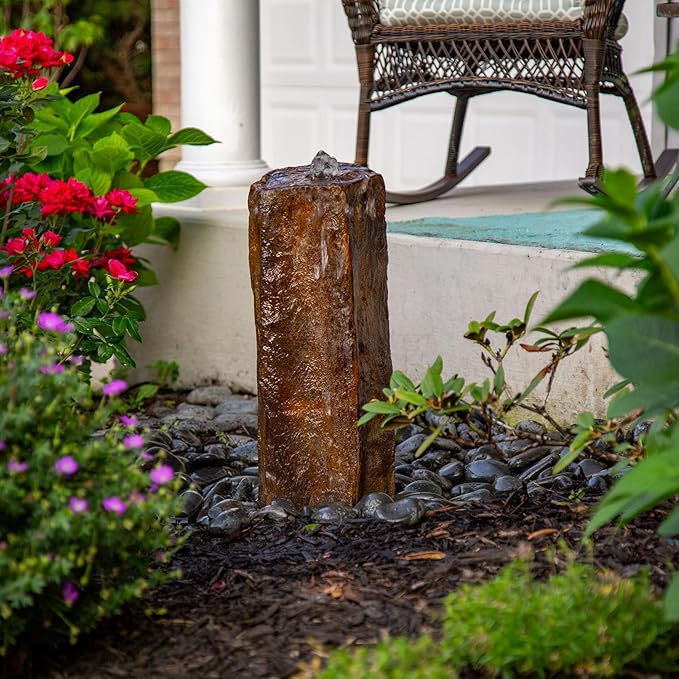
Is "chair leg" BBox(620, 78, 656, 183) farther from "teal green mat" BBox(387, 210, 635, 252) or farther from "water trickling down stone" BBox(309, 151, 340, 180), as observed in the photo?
"water trickling down stone" BBox(309, 151, 340, 180)

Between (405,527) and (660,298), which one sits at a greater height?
(660,298)

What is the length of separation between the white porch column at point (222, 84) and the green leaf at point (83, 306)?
1.13 meters

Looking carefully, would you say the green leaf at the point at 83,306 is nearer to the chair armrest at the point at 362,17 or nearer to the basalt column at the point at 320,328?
the basalt column at the point at 320,328

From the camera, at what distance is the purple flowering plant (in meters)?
1.45

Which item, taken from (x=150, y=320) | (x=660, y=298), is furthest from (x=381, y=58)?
(x=660, y=298)

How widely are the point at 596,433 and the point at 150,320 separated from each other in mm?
2204

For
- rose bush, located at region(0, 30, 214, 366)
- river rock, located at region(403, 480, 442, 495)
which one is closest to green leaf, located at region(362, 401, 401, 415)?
river rock, located at region(403, 480, 442, 495)

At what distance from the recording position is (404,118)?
6.09 meters

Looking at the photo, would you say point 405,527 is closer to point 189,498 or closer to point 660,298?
point 189,498

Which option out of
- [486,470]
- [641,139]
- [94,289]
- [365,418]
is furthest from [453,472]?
[641,139]

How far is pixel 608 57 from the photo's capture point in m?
3.46

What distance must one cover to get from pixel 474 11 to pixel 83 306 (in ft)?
4.78

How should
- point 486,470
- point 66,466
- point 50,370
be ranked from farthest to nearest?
point 486,470, point 50,370, point 66,466

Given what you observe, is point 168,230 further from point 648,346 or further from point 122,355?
point 648,346
